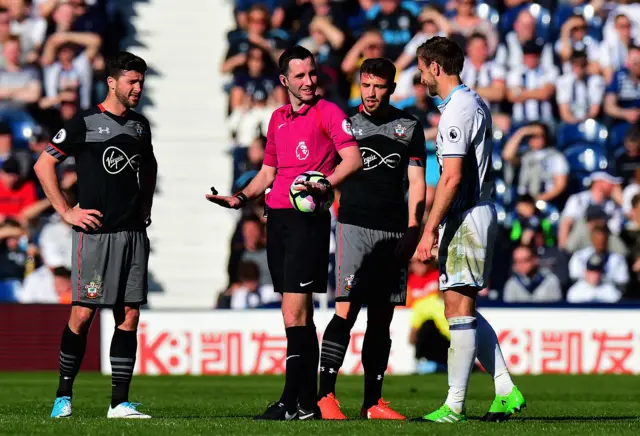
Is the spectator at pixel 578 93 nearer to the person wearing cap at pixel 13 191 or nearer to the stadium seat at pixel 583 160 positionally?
the stadium seat at pixel 583 160

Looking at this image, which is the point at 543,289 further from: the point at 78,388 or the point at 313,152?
the point at 313,152

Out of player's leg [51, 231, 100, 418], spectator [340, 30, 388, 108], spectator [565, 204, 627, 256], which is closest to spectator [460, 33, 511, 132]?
spectator [340, 30, 388, 108]

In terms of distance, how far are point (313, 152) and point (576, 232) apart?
10.3 metres

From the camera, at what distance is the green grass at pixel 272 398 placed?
309 inches

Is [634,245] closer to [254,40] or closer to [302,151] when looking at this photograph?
[254,40]

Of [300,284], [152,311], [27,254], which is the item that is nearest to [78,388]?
[152,311]

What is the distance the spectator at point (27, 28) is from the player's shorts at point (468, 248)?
41.3 ft

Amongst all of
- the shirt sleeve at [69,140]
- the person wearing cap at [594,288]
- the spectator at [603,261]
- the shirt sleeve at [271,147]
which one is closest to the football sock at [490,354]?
the shirt sleeve at [271,147]

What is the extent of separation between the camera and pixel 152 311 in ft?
54.2

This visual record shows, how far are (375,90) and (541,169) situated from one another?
10.1 metres

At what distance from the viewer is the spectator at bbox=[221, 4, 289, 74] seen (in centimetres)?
2041

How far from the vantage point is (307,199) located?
8.38m

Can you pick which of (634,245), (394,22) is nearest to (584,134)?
(634,245)

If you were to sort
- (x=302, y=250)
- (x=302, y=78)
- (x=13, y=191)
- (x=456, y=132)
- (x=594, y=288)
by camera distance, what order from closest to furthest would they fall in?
(x=456, y=132), (x=302, y=250), (x=302, y=78), (x=594, y=288), (x=13, y=191)
